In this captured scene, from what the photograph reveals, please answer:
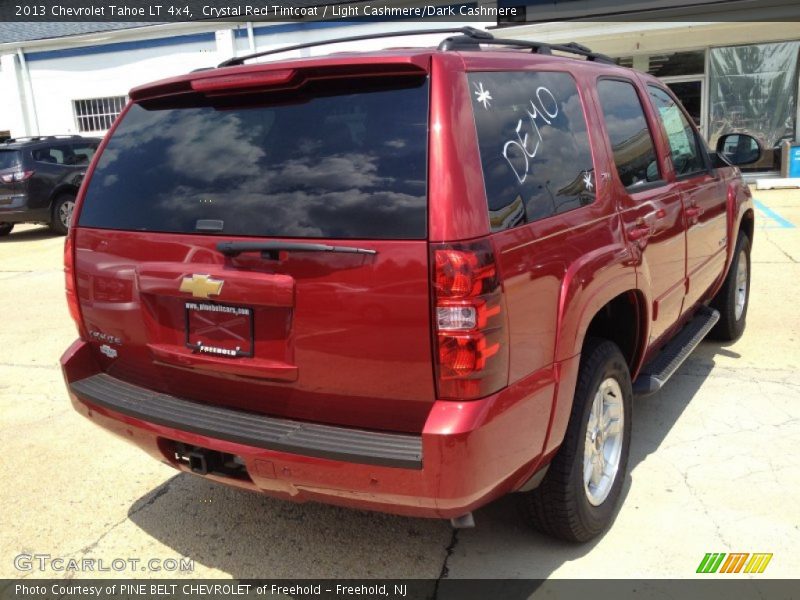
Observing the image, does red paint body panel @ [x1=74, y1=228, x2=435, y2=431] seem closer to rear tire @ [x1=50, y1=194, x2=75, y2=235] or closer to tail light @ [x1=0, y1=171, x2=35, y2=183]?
tail light @ [x1=0, y1=171, x2=35, y2=183]

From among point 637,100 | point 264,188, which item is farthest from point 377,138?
point 637,100

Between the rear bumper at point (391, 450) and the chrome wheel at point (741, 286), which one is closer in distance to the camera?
the rear bumper at point (391, 450)

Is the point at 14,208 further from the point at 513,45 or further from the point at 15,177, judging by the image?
the point at 513,45

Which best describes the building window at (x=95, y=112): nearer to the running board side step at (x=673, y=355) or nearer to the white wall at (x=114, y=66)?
the white wall at (x=114, y=66)

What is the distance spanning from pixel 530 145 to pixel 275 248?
0.99 meters

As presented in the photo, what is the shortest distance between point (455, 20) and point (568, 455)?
14.7 metres

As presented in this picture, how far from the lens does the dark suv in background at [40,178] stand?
488 inches

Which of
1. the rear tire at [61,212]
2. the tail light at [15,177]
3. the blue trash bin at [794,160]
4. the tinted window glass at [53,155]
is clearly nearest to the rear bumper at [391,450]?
the tail light at [15,177]

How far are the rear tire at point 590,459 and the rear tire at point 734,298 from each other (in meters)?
2.40

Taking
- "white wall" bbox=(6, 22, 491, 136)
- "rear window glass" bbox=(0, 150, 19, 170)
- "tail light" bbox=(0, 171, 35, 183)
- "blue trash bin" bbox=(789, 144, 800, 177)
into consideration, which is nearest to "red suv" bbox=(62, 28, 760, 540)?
"tail light" bbox=(0, 171, 35, 183)

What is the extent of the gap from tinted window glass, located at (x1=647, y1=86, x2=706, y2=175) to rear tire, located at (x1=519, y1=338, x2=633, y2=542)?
1.52 meters

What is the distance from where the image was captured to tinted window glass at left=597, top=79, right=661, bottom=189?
10.8 feet

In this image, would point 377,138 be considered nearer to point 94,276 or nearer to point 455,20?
point 94,276

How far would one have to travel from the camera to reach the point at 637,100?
373 cm
